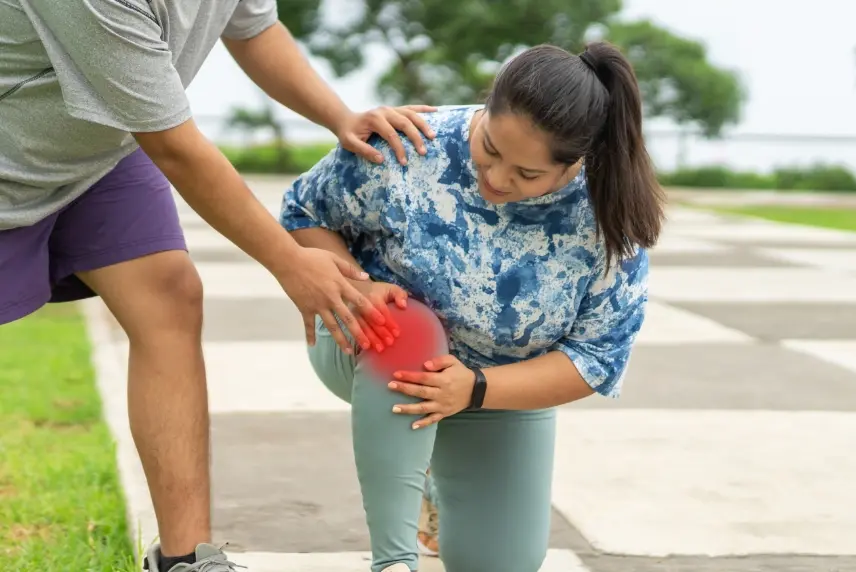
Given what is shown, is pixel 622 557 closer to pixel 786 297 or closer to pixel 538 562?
A: pixel 538 562

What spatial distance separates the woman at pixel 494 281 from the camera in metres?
2.23

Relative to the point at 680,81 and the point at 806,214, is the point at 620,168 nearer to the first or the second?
the point at 806,214

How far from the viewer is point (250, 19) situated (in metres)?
2.66

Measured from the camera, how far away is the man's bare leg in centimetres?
239

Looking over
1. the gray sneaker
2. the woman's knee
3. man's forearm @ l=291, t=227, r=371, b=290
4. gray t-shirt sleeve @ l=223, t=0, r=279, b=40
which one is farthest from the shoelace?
gray t-shirt sleeve @ l=223, t=0, r=279, b=40

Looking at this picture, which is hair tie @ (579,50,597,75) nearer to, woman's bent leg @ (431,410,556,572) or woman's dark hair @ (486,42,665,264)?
woman's dark hair @ (486,42,665,264)

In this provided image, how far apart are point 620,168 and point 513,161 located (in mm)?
213

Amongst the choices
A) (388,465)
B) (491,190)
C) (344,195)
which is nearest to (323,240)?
(344,195)

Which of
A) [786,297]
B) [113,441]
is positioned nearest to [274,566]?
[113,441]

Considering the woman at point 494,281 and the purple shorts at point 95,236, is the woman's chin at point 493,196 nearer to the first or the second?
the woman at point 494,281

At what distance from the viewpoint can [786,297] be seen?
7.01 m

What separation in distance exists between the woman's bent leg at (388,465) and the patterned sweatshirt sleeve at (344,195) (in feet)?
1.06

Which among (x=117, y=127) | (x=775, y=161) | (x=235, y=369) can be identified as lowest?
(x=775, y=161)

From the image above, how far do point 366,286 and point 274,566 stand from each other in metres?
0.74
